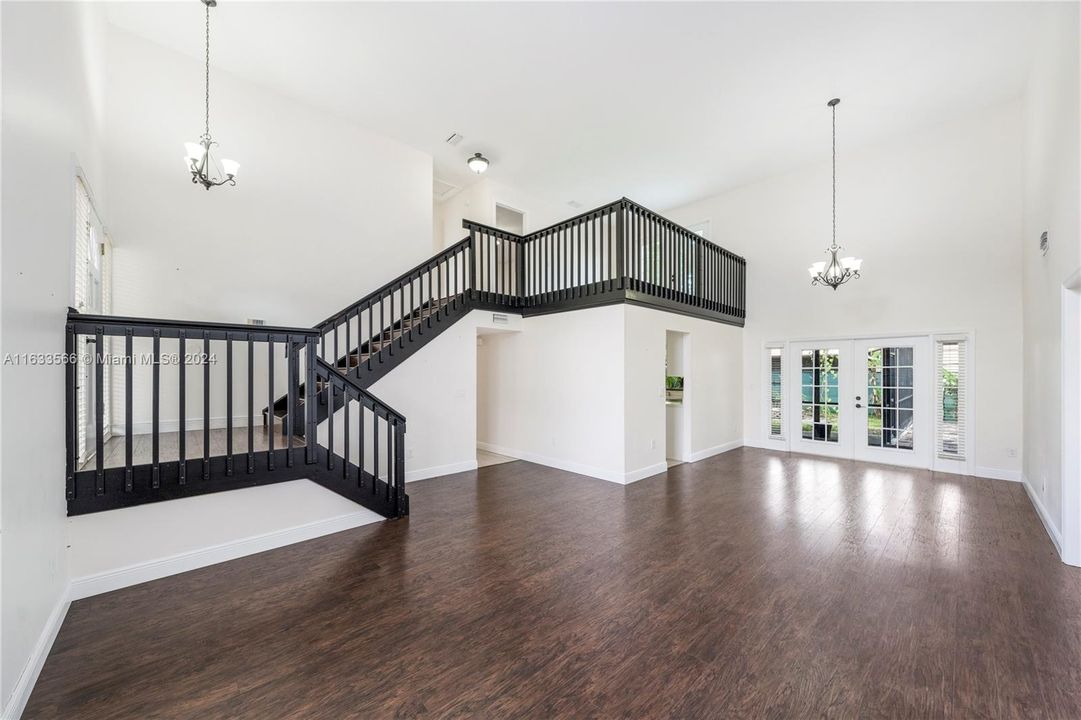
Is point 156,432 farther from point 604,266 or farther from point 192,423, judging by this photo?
point 604,266

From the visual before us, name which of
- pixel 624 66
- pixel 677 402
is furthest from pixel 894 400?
pixel 624 66

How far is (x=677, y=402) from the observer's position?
6887 mm

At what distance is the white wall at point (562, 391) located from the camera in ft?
18.2

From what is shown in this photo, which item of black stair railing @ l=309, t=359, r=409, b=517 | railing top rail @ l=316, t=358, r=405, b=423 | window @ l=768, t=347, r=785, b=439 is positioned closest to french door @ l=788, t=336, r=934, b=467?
window @ l=768, t=347, r=785, b=439

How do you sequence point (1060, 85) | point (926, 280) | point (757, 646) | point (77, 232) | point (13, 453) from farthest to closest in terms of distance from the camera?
1. point (926, 280)
2. point (1060, 85)
3. point (77, 232)
4. point (757, 646)
5. point (13, 453)

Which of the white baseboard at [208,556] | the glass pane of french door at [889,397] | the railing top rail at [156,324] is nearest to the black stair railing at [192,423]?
the railing top rail at [156,324]

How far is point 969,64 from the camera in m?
4.83

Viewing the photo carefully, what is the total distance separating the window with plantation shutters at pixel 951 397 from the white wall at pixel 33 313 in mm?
9008

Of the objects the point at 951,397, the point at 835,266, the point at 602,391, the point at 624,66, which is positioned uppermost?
the point at 624,66

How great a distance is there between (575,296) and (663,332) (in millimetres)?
1368

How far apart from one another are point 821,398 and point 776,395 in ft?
2.26

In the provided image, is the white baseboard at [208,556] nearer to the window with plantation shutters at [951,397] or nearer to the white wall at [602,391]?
the white wall at [602,391]

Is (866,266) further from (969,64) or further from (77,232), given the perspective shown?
(77,232)

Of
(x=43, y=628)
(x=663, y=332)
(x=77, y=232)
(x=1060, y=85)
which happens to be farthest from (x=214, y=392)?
(x=1060, y=85)
